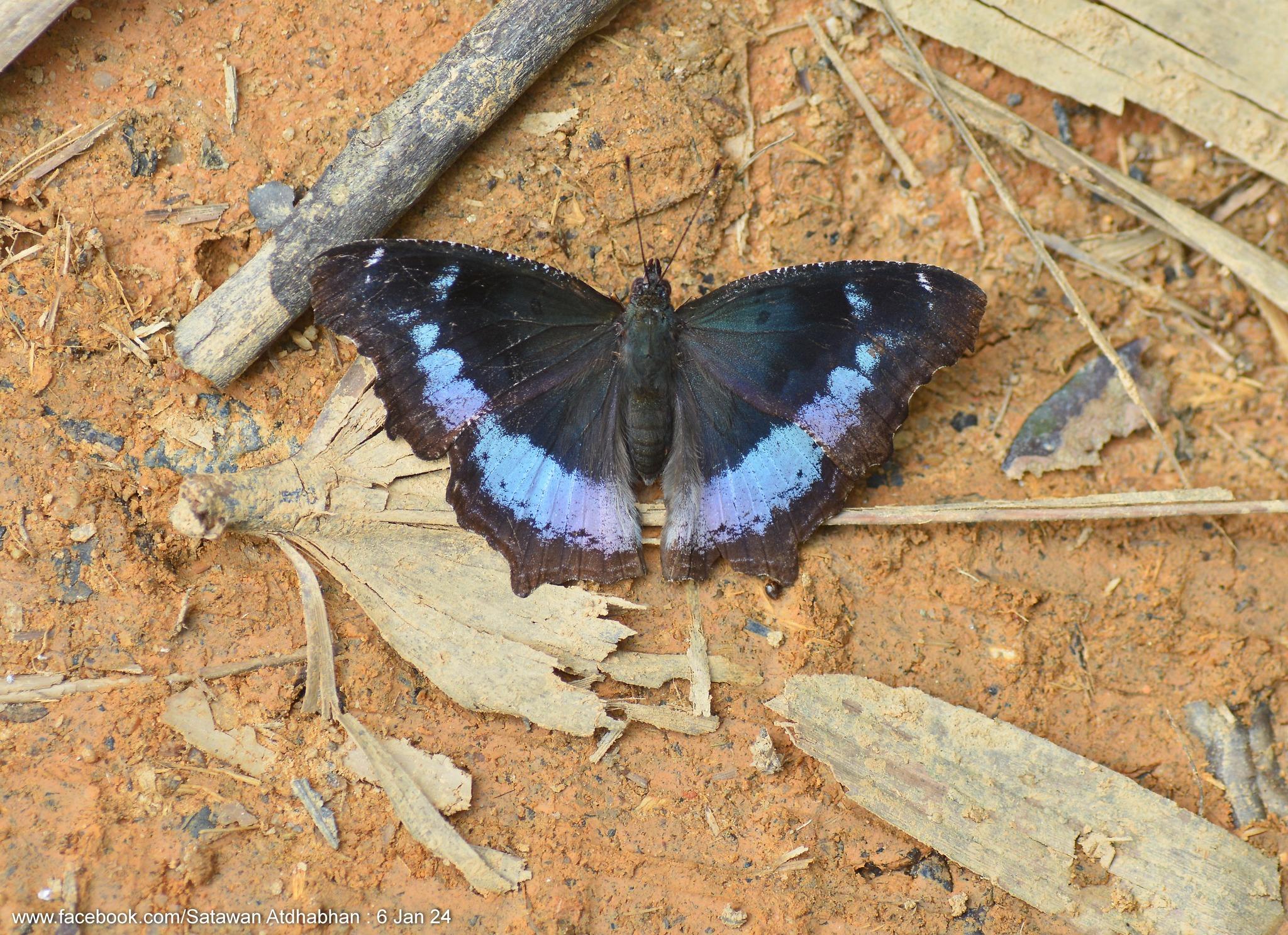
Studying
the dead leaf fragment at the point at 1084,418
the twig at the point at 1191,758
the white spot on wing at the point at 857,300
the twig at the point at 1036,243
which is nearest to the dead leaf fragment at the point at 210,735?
the white spot on wing at the point at 857,300

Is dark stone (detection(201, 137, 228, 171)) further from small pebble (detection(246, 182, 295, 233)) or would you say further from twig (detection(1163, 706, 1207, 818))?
twig (detection(1163, 706, 1207, 818))

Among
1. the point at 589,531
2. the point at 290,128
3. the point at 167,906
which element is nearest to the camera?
the point at 167,906

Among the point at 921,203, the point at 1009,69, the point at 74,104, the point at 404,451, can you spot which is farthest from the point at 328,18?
the point at 1009,69

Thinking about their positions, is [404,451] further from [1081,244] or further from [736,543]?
[1081,244]

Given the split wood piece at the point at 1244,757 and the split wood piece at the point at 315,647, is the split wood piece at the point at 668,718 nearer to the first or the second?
the split wood piece at the point at 315,647

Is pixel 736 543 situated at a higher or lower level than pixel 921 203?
lower

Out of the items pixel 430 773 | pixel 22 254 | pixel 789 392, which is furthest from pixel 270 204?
pixel 430 773
